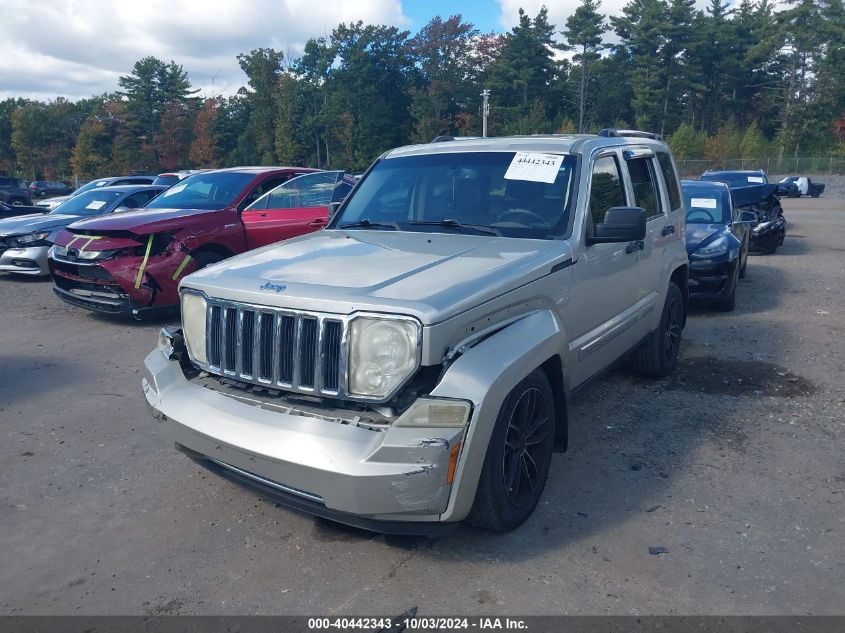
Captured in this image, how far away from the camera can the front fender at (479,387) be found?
290 cm

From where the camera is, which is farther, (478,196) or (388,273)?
(478,196)

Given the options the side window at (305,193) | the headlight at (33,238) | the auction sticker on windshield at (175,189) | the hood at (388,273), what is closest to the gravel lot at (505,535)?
the hood at (388,273)

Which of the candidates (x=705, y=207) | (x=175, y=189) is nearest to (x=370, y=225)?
(x=175, y=189)

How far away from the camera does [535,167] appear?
172 inches

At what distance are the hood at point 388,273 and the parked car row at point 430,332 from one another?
14 mm

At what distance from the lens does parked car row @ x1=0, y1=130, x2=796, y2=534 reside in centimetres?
290

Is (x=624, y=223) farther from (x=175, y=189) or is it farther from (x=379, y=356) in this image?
(x=175, y=189)

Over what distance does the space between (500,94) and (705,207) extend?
178 ft

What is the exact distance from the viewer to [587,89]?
2496 inches

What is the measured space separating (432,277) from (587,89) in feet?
214

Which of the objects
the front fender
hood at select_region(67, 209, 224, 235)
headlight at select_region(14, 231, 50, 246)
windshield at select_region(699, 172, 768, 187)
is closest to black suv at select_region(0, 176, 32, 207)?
headlight at select_region(14, 231, 50, 246)

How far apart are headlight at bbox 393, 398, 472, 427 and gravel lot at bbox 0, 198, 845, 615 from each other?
79 centimetres

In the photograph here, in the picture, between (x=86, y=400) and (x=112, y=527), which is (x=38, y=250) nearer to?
(x=86, y=400)

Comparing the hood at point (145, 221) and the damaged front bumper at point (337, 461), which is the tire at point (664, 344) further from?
the hood at point (145, 221)
